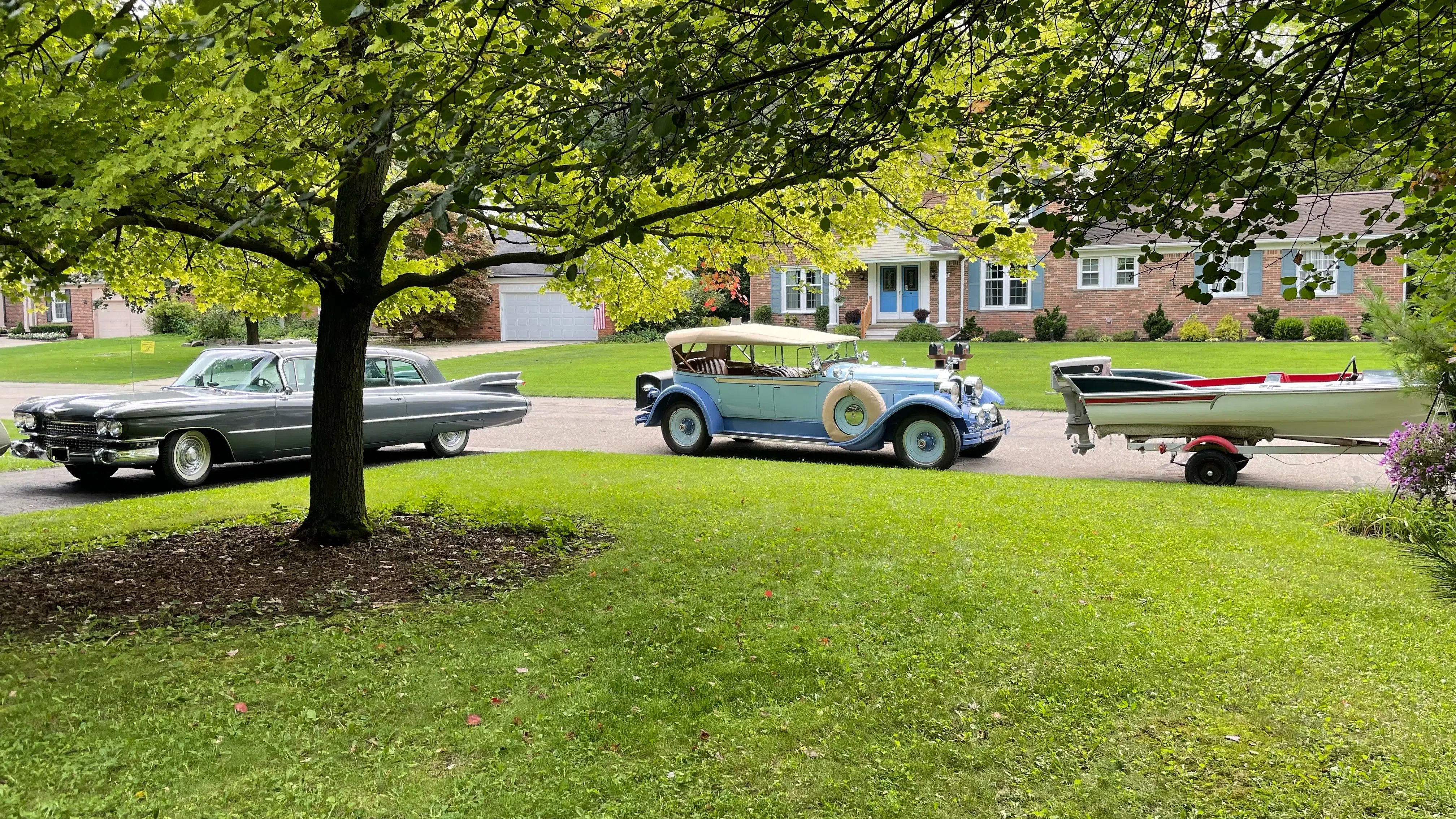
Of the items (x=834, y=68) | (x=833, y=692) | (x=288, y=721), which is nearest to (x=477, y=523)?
(x=288, y=721)

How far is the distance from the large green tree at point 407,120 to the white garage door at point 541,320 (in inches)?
1323

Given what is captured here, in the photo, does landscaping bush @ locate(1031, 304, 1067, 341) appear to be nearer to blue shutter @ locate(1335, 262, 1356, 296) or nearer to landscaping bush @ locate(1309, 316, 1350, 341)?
landscaping bush @ locate(1309, 316, 1350, 341)

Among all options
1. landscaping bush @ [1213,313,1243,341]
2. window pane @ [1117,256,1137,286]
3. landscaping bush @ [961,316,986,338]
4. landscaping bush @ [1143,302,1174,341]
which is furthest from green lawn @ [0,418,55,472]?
landscaping bush @ [1213,313,1243,341]

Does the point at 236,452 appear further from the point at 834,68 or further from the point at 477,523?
the point at 834,68

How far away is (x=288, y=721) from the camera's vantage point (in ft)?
13.5

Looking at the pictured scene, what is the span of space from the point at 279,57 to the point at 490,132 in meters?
1.00

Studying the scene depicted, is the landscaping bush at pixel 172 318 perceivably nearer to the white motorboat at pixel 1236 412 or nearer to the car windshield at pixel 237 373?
the car windshield at pixel 237 373

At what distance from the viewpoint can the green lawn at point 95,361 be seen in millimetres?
27266

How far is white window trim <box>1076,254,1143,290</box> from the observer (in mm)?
29844

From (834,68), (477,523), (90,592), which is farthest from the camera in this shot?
(477,523)

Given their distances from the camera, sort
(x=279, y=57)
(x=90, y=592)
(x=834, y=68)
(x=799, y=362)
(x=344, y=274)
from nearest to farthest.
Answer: (x=279, y=57)
(x=834, y=68)
(x=90, y=592)
(x=344, y=274)
(x=799, y=362)

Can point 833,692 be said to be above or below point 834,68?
below

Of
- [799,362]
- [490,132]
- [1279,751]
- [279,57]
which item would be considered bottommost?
[1279,751]

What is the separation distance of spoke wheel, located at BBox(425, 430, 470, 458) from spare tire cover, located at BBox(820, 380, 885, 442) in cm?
521
